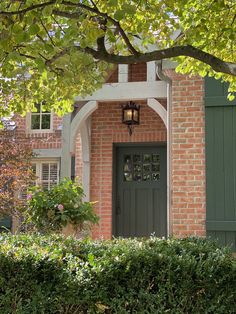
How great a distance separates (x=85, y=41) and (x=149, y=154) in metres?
6.40

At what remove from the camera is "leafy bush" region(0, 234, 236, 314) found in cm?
367

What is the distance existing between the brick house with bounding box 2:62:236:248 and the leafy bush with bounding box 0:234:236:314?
3517 millimetres

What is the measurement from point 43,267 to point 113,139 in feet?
20.7

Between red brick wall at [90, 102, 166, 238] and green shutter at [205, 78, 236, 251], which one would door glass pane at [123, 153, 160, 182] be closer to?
red brick wall at [90, 102, 166, 238]

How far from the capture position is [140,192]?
10.1 metres

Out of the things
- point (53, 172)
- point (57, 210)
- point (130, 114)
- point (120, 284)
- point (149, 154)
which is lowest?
point (120, 284)

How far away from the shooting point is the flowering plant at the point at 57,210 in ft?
24.5

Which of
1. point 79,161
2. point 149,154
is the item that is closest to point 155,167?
point 149,154

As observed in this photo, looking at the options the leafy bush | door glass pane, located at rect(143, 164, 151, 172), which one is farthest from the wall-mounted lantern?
the leafy bush

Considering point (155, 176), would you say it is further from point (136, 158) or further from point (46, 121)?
point (46, 121)

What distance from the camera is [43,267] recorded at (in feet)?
12.6

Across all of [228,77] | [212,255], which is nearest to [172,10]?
[228,77]

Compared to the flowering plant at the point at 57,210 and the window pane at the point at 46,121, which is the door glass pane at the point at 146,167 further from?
the window pane at the point at 46,121

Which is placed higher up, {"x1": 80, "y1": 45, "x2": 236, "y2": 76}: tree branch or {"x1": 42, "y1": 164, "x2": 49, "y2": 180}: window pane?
{"x1": 80, "y1": 45, "x2": 236, "y2": 76}: tree branch
